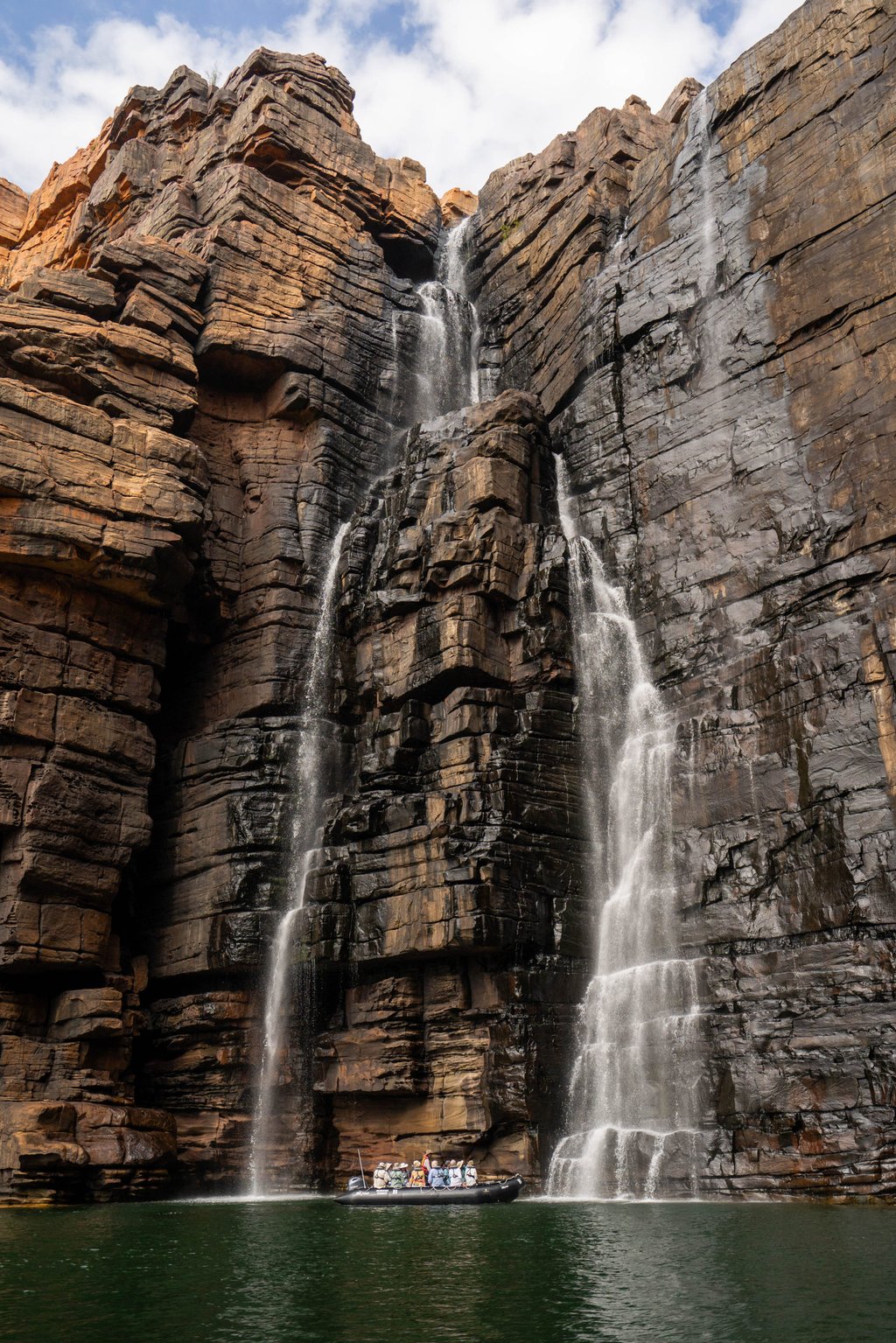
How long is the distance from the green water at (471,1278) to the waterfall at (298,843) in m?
9.22

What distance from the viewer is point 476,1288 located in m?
15.0

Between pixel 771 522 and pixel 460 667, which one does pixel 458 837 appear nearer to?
pixel 460 667

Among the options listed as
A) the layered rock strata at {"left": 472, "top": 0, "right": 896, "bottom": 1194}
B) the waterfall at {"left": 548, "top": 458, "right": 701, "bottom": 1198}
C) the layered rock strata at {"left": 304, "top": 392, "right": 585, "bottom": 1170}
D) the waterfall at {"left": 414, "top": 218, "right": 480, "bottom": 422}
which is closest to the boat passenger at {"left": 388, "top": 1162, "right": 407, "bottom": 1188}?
the layered rock strata at {"left": 304, "top": 392, "right": 585, "bottom": 1170}

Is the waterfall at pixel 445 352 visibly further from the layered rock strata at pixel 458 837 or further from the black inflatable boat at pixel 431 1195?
the black inflatable boat at pixel 431 1195

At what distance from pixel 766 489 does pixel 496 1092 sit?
57.9 ft

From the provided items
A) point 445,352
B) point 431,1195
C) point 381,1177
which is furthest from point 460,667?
point 445,352

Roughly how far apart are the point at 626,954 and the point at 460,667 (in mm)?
→ 9178

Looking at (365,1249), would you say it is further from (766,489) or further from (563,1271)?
(766,489)

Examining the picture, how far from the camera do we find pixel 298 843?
35.7 metres

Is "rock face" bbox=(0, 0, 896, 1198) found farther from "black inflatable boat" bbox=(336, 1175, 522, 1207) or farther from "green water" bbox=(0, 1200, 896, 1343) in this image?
"green water" bbox=(0, 1200, 896, 1343)

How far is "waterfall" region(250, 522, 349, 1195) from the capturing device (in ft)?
108

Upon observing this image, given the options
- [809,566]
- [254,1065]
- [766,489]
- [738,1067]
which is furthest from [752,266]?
[254,1065]

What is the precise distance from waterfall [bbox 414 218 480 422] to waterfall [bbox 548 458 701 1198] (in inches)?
538

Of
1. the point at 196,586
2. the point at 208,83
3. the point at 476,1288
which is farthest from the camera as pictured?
the point at 208,83
